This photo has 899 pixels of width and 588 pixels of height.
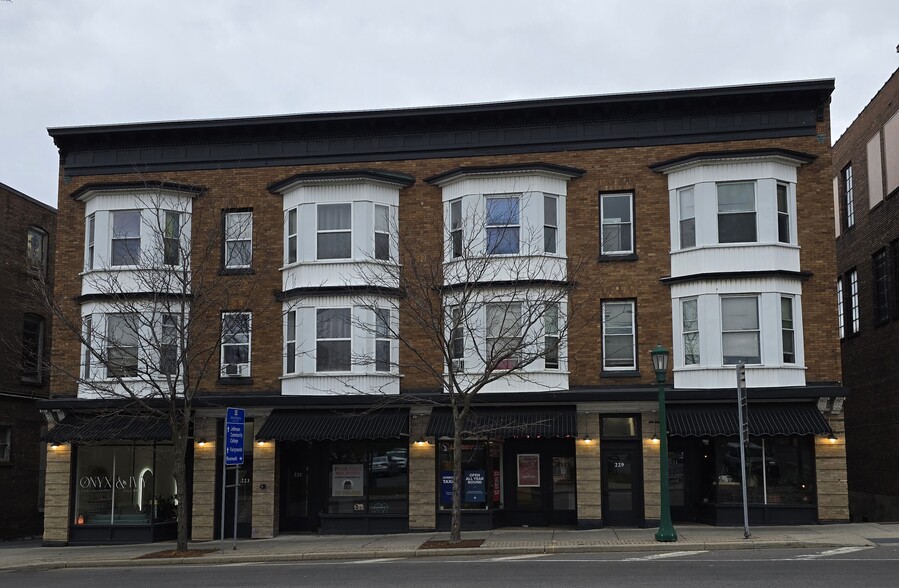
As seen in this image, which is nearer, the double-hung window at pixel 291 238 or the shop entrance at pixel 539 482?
the shop entrance at pixel 539 482

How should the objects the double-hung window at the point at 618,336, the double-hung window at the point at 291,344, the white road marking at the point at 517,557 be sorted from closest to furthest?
the white road marking at the point at 517,557 < the double-hung window at the point at 618,336 < the double-hung window at the point at 291,344

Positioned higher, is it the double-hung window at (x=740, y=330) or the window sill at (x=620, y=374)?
the double-hung window at (x=740, y=330)

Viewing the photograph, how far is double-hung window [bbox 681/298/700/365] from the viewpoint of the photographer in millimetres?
24984

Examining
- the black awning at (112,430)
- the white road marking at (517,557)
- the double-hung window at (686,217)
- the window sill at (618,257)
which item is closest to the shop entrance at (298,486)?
the black awning at (112,430)

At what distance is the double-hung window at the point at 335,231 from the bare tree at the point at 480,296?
95cm

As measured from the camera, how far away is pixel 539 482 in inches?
1033

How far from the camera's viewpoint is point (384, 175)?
86.7 feet

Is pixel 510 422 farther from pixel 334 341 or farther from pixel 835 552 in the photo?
pixel 835 552

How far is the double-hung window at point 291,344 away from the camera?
26.5 meters

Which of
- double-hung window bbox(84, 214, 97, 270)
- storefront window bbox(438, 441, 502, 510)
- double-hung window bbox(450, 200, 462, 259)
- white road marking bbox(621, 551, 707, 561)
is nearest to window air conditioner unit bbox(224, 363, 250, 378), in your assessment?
double-hung window bbox(84, 214, 97, 270)

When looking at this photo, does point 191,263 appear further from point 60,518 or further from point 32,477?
point 32,477

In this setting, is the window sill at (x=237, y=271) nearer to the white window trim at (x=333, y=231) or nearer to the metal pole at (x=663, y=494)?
the white window trim at (x=333, y=231)

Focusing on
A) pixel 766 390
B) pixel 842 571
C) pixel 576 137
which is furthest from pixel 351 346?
pixel 842 571

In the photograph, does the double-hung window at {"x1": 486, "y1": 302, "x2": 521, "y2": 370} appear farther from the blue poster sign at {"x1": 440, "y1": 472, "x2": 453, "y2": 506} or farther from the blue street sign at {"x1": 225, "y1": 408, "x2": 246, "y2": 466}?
the blue street sign at {"x1": 225, "y1": 408, "x2": 246, "y2": 466}
